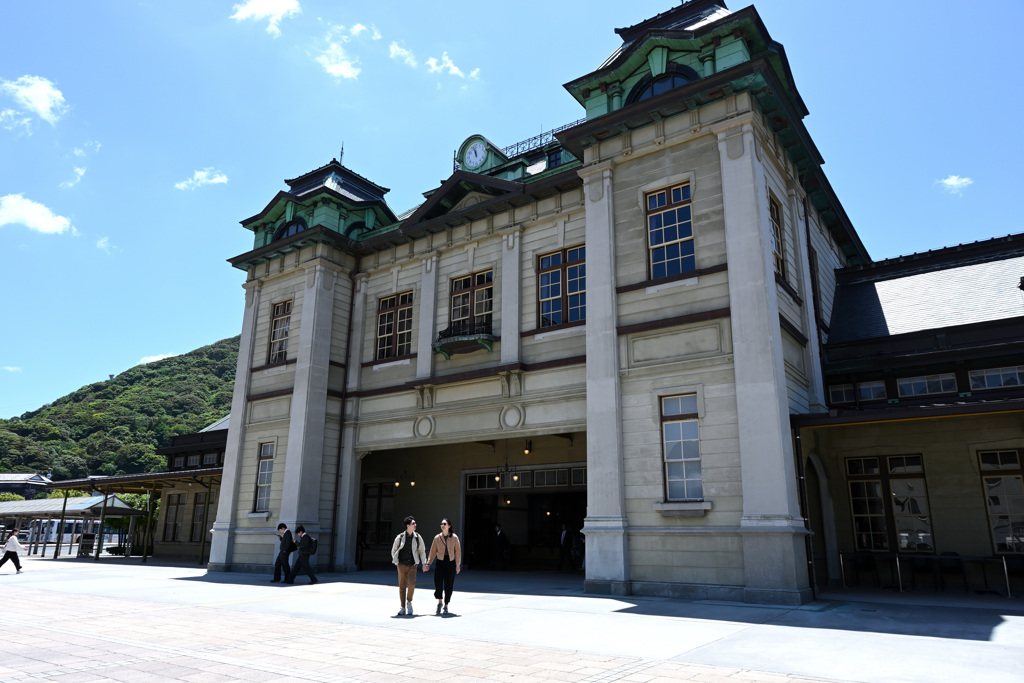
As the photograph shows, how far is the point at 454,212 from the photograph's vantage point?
20672 mm

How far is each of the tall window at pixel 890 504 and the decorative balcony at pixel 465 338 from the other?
32.4 ft

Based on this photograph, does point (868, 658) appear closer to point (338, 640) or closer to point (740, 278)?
point (338, 640)

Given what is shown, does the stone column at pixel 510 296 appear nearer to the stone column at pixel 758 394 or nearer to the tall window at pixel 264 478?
the stone column at pixel 758 394

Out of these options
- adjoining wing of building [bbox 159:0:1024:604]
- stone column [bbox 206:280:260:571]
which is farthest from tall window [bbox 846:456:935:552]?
stone column [bbox 206:280:260:571]

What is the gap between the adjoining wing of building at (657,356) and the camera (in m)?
14.0

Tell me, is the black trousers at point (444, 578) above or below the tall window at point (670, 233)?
below

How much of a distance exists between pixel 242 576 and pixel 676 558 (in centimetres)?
1341

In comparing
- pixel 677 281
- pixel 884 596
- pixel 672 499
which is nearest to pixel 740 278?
pixel 677 281

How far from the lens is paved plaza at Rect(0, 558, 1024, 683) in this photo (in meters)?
6.83

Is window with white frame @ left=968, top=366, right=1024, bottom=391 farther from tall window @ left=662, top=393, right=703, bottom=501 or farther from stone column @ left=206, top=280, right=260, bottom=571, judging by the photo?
stone column @ left=206, top=280, right=260, bottom=571

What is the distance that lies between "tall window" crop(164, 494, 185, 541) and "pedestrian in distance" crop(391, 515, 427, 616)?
24.4 m

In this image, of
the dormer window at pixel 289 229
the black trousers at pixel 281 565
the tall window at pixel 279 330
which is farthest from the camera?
the dormer window at pixel 289 229

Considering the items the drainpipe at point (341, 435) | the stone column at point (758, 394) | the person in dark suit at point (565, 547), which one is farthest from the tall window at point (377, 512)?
the stone column at point (758, 394)

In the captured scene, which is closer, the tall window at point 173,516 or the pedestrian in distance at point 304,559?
the pedestrian in distance at point 304,559
